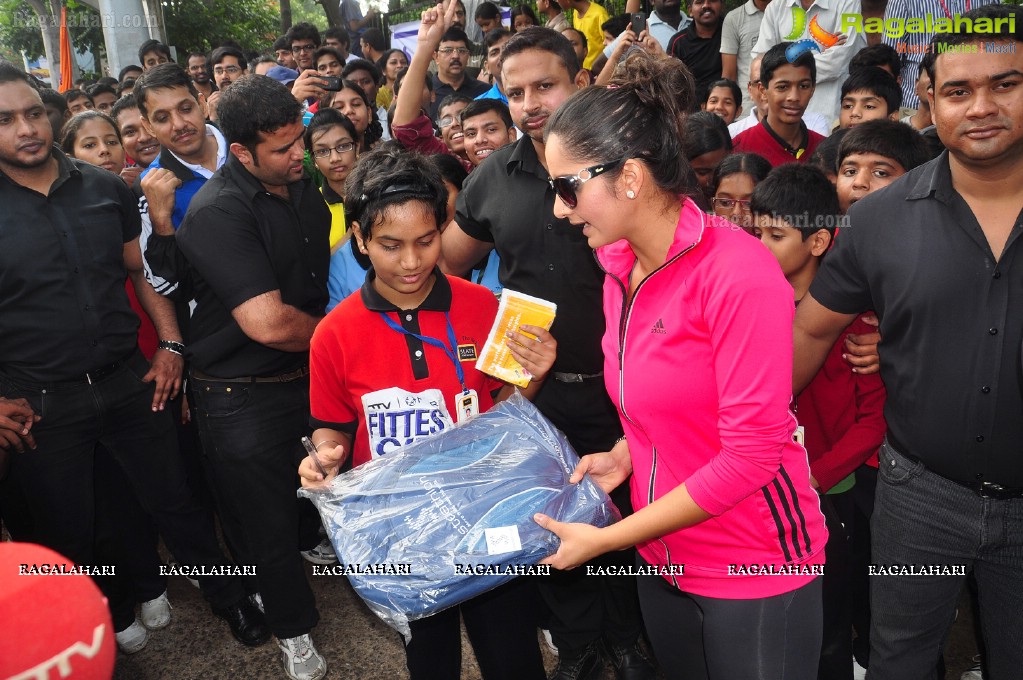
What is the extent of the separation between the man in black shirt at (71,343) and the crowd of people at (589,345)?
0.05 ft

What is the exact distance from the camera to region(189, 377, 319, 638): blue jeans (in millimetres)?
3322

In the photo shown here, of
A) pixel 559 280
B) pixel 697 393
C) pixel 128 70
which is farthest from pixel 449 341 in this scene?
pixel 128 70

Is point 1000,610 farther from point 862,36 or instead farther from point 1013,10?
point 862,36

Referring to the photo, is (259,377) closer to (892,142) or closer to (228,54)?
(892,142)

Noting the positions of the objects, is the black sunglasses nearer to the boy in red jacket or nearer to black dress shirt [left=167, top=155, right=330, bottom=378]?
the boy in red jacket

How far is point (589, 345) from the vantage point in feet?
10.3

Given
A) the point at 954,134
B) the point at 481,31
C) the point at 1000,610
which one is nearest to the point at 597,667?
the point at 1000,610

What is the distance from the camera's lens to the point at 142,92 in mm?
4301

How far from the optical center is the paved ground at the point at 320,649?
3.46 meters

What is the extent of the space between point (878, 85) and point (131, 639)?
5311 mm

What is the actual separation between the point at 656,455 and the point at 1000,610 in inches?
49.6

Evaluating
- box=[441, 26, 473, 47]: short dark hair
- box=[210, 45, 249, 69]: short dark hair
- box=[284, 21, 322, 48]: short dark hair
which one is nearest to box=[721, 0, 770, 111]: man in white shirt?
box=[441, 26, 473, 47]: short dark hair

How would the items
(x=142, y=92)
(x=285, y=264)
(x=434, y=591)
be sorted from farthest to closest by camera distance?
1. (x=142, y=92)
2. (x=285, y=264)
3. (x=434, y=591)

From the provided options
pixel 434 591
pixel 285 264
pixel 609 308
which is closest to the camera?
pixel 434 591
